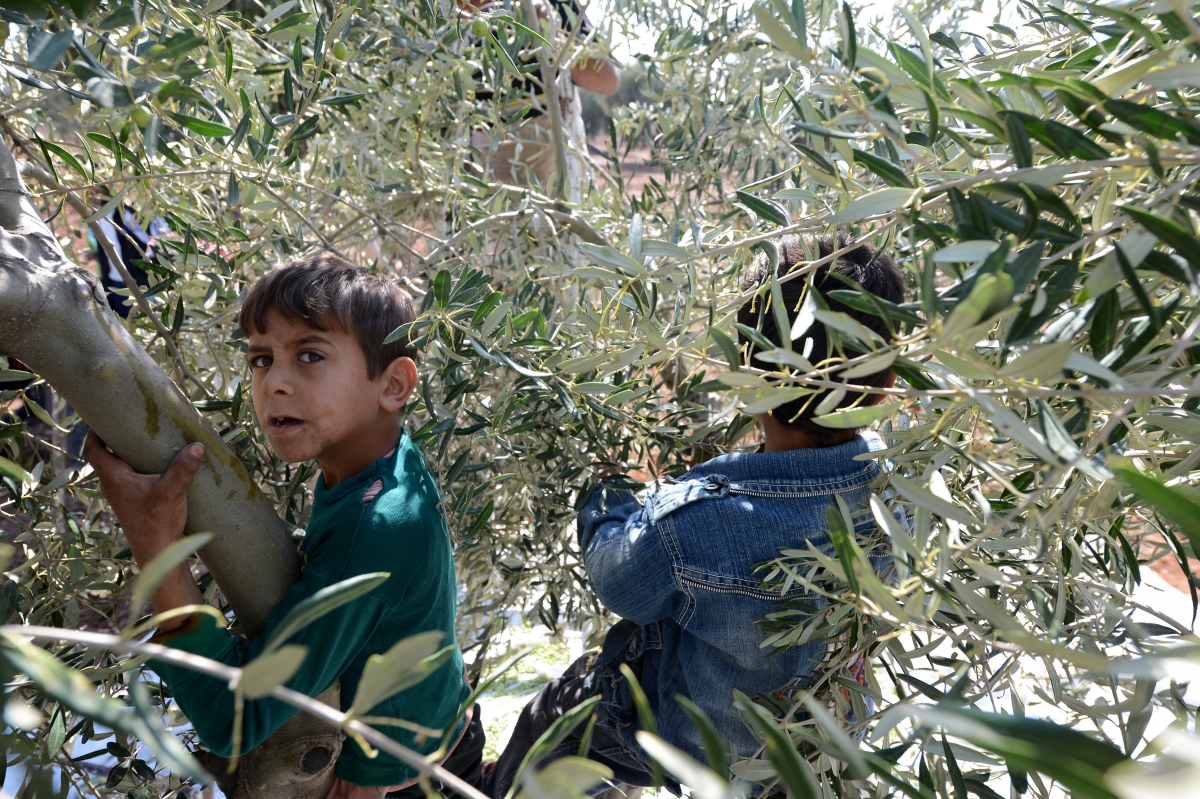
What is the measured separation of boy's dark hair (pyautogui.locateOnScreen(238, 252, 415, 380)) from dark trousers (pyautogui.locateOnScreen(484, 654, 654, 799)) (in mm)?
754

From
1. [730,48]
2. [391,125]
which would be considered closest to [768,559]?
[391,125]

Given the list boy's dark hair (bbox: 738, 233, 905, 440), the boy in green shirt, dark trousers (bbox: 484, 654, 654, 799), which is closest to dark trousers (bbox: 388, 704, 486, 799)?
dark trousers (bbox: 484, 654, 654, 799)

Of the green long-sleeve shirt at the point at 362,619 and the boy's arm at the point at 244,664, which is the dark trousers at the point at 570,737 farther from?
the boy's arm at the point at 244,664

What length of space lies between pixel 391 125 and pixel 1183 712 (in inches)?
73.3

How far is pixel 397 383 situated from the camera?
134 cm

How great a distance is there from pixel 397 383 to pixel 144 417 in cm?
48

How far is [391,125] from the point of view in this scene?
6.61 ft

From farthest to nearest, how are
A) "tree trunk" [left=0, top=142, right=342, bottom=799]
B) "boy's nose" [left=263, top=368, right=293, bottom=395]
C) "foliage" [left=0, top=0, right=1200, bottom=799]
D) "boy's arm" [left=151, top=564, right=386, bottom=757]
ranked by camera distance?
"boy's nose" [left=263, top=368, right=293, bottom=395] → "boy's arm" [left=151, top=564, right=386, bottom=757] → "tree trunk" [left=0, top=142, right=342, bottom=799] → "foliage" [left=0, top=0, right=1200, bottom=799]

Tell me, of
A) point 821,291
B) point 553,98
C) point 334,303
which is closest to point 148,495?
point 334,303

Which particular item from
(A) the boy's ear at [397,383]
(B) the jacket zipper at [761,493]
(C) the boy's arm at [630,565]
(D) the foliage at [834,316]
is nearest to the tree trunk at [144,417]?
(D) the foliage at [834,316]

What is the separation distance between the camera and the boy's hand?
89cm

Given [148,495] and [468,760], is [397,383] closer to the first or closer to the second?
[148,495]

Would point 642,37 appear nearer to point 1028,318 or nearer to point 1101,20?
point 1101,20

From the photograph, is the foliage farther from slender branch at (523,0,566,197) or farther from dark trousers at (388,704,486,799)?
dark trousers at (388,704,486,799)
